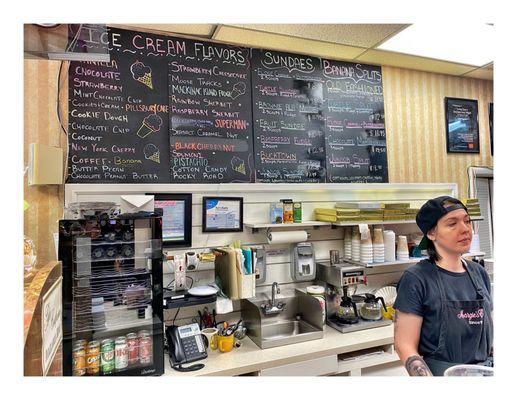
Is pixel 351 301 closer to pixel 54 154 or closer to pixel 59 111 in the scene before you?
pixel 54 154

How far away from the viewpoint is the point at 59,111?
2.13 m

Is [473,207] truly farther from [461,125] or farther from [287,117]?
[287,117]

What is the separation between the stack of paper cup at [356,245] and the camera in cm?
268

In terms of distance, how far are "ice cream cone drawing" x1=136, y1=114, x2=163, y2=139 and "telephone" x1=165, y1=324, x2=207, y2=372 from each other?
1.40 meters

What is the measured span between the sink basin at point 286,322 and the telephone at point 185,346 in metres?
0.40

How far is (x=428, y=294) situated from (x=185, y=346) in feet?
4.73

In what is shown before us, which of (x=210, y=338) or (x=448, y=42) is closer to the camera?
(x=210, y=338)

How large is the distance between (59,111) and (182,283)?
1.45m

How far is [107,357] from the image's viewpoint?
177cm

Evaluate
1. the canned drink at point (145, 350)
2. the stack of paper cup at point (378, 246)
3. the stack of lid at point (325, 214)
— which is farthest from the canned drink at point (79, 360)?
the stack of paper cup at point (378, 246)

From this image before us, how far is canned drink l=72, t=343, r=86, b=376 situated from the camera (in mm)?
1689

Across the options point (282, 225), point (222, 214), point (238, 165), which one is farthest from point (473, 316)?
point (238, 165)

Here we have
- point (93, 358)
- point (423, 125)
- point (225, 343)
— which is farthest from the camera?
point (423, 125)
